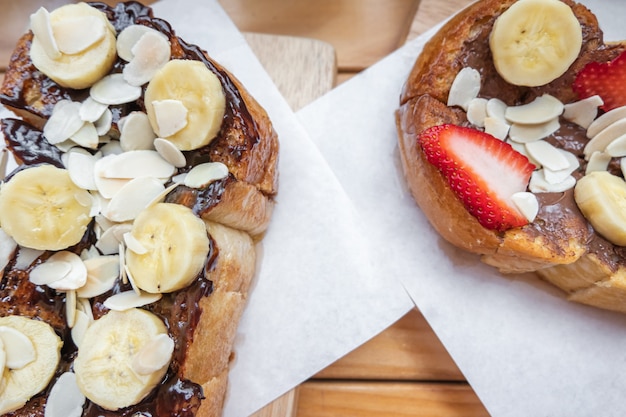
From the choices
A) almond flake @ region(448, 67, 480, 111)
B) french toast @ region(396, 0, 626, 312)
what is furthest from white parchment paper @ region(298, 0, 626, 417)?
almond flake @ region(448, 67, 480, 111)

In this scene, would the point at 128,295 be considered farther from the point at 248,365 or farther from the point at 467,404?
the point at 467,404

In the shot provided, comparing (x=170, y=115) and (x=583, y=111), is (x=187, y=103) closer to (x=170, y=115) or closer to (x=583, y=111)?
(x=170, y=115)

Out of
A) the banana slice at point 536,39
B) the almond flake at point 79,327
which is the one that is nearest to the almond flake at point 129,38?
the almond flake at point 79,327

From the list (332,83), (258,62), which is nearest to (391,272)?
(332,83)

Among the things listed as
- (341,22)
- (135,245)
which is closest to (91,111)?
(135,245)

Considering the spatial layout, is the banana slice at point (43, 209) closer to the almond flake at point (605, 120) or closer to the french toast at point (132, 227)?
the french toast at point (132, 227)

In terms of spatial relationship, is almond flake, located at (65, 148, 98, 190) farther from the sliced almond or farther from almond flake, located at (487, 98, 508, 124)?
almond flake, located at (487, 98, 508, 124)
